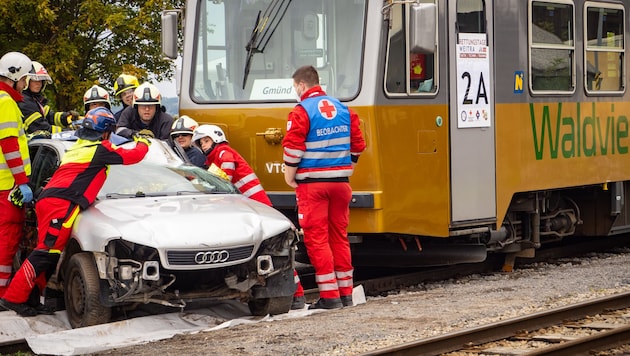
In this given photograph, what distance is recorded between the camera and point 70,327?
938 cm

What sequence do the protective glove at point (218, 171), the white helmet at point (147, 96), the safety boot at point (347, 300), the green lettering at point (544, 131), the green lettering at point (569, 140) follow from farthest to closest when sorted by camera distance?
the green lettering at point (569, 140)
the green lettering at point (544, 131)
the white helmet at point (147, 96)
the protective glove at point (218, 171)
the safety boot at point (347, 300)

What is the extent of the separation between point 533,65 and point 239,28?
3104mm

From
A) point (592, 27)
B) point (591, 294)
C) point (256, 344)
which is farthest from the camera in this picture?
point (592, 27)

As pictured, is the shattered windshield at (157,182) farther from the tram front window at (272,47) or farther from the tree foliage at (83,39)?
the tree foliage at (83,39)

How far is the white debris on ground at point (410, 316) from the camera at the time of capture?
8.27 metres

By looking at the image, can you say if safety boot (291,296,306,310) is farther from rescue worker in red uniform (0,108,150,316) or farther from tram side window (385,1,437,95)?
tram side window (385,1,437,95)

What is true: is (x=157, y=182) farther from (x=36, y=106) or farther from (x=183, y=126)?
(x=36, y=106)

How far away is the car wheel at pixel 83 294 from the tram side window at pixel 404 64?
11.1ft

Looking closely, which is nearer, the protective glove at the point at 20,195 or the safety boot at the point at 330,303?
the protective glove at the point at 20,195

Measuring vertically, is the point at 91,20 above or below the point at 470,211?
above

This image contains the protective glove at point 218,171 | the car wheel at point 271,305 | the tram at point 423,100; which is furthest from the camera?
the tram at point 423,100

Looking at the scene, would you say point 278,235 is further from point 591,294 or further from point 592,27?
point 592,27

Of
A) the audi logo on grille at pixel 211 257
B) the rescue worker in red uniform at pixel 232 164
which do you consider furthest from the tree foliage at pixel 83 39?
the audi logo on grille at pixel 211 257

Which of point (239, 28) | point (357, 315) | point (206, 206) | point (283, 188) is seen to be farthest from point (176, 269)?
point (239, 28)
